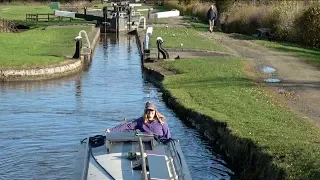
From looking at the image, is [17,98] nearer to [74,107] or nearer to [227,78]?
[74,107]

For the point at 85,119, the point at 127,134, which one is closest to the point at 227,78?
the point at 85,119

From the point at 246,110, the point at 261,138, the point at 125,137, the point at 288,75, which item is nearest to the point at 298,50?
the point at 288,75

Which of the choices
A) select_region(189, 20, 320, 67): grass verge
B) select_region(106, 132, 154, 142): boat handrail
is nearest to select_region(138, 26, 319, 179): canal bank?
select_region(106, 132, 154, 142): boat handrail

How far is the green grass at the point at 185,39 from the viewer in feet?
117

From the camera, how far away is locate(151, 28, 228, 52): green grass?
35562 millimetres

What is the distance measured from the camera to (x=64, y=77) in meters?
27.3

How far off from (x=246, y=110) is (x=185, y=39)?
900 inches

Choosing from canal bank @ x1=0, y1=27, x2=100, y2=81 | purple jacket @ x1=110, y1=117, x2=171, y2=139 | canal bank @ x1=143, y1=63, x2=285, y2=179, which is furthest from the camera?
canal bank @ x1=0, y1=27, x2=100, y2=81

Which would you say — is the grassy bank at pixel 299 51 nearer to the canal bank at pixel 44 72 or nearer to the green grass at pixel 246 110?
the green grass at pixel 246 110

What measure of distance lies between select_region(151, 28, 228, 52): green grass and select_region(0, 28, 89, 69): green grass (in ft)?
17.6

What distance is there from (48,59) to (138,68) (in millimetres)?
4130

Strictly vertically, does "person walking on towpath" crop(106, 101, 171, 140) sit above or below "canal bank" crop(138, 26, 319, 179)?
above

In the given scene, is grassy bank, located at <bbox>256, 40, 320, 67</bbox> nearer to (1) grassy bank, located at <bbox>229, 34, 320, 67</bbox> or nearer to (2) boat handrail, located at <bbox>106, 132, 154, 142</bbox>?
(1) grassy bank, located at <bbox>229, 34, 320, 67</bbox>

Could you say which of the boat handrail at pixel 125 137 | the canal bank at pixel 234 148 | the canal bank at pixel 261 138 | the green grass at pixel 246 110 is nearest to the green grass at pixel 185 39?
the green grass at pixel 246 110
